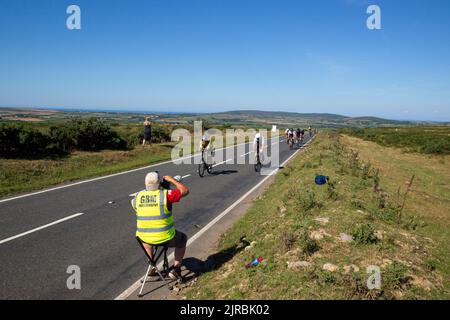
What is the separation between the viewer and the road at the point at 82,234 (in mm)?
5344

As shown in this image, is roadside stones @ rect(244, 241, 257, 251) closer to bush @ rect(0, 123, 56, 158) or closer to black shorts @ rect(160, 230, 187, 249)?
black shorts @ rect(160, 230, 187, 249)

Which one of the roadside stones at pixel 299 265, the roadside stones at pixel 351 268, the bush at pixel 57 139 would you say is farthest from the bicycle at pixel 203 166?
the roadside stones at pixel 351 268

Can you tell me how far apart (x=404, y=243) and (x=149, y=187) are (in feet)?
17.4

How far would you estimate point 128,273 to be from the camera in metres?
5.86

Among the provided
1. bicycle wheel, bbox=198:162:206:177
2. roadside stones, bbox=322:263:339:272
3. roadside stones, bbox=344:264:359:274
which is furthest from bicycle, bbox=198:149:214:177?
roadside stones, bbox=344:264:359:274

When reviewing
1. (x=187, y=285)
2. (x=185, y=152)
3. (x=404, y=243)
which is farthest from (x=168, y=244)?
(x=185, y=152)

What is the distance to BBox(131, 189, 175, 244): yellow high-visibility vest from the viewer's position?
16.3ft

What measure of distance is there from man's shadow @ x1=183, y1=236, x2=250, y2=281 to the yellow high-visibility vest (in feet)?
4.13

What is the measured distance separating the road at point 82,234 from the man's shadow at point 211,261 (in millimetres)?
960

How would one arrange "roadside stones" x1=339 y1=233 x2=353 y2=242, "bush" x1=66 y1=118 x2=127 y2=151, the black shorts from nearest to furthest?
the black shorts < "roadside stones" x1=339 y1=233 x2=353 y2=242 < "bush" x1=66 y1=118 x2=127 y2=151

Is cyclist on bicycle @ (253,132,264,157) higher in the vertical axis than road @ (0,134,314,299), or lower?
higher
